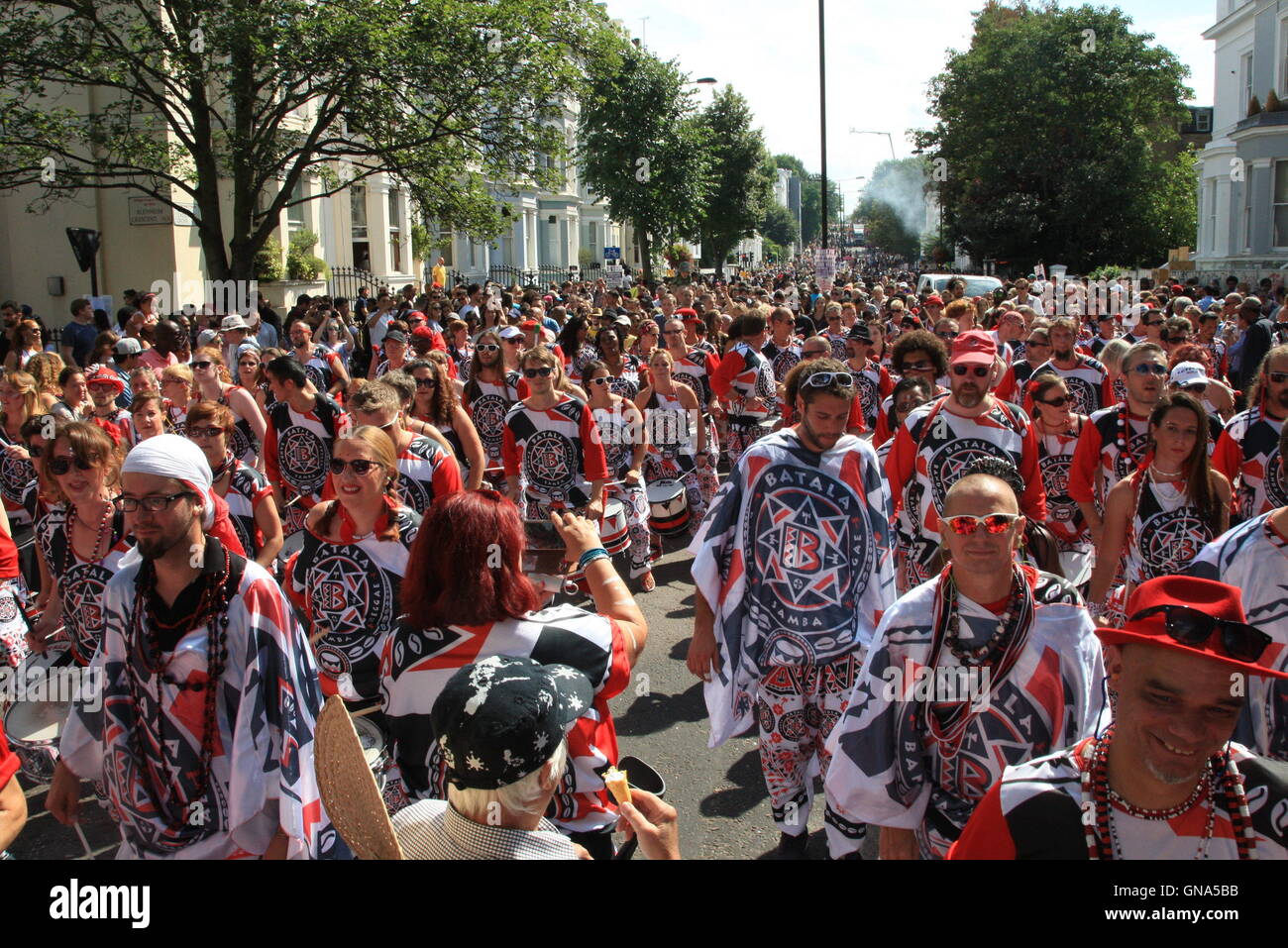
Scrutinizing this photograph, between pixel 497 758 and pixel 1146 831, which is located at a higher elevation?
pixel 497 758

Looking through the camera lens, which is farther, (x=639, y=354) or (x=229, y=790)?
(x=639, y=354)

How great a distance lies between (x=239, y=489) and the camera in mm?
5645

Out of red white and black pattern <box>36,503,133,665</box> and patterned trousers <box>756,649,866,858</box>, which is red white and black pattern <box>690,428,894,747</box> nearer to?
patterned trousers <box>756,649,866,858</box>

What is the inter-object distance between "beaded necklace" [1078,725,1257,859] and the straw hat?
1.39 metres

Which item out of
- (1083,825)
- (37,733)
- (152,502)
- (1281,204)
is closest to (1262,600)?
(1083,825)

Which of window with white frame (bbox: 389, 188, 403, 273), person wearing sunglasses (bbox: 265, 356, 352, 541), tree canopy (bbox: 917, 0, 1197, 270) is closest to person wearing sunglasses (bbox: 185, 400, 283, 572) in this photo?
person wearing sunglasses (bbox: 265, 356, 352, 541)

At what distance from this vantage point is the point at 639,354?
11867mm

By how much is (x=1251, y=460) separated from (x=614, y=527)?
3982mm

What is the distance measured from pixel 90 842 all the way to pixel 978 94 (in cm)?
4351

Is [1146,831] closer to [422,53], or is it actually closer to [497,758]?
[497,758]

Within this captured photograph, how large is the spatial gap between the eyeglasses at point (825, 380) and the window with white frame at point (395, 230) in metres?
37.2

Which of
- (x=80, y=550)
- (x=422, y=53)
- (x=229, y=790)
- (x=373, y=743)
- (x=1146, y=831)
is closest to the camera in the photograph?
(x=1146, y=831)

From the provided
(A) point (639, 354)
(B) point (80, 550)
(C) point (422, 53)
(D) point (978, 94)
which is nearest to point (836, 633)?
(B) point (80, 550)

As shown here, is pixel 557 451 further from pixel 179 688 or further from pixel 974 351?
pixel 179 688
